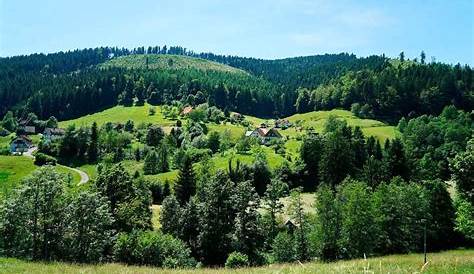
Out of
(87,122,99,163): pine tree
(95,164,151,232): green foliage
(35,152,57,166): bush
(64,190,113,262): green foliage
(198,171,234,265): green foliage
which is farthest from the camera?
(87,122,99,163): pine tree

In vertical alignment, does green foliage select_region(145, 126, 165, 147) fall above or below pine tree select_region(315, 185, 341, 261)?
above

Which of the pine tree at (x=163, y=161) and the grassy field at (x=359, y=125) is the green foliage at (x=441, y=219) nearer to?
the pine tree at (x=163, y=161)

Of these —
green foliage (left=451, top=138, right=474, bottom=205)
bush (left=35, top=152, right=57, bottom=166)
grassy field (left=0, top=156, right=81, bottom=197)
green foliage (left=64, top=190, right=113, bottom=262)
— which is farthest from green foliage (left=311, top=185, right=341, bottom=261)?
bush (left=35, top=152, right=57, bottom=166)

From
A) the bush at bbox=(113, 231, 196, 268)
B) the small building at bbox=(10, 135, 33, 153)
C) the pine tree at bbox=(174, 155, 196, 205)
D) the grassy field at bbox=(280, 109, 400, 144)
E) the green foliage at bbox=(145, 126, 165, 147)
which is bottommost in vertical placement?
the bush at bbox=(113, 231, 196, 268)

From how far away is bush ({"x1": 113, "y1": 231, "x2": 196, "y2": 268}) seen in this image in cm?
4894

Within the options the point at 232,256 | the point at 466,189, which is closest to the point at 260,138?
the point at 232,256

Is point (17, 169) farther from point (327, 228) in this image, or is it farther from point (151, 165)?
point (327, 228)

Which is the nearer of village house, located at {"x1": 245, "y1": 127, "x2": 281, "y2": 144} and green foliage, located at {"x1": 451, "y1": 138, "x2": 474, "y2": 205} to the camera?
green foliage, located at {"x1": 451, "y1": 138, "x2": 474, "y2": 205}

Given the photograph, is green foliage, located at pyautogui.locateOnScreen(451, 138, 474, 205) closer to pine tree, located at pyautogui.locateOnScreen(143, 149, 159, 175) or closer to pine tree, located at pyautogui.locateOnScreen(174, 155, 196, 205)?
pine tree, located at pyautogui.locateOnScreen(174, 155, 196, 205)

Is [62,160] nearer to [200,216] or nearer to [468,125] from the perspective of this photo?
[200,216]

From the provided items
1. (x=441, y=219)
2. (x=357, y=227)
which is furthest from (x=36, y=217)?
(x=441, y=219)

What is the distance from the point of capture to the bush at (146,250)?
48.9 meters

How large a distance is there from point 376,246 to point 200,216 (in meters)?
22.1

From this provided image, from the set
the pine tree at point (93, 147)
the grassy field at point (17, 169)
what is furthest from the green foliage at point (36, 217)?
the pine tree at point (93, 147)
